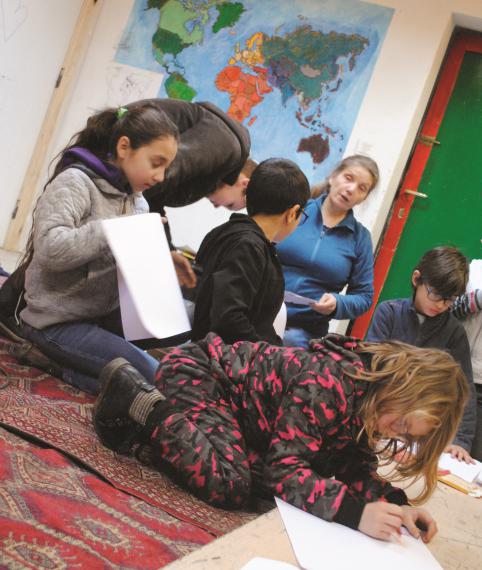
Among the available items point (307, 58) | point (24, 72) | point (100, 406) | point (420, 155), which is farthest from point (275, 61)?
point (100, 406)

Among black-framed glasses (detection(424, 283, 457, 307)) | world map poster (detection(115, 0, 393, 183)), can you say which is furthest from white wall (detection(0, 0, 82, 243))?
black-framed glasses (detection(424, 283, 457, 307))

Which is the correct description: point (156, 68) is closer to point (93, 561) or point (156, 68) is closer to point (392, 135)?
point (392, 135)

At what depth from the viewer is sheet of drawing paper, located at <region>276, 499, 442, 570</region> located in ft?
4.06

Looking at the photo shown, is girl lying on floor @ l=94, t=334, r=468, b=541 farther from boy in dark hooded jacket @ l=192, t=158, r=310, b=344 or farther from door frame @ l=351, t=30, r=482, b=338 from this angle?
door frame @ l=351, t=30, r=482, b=338

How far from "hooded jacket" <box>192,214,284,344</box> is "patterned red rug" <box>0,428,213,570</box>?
662 millimetres

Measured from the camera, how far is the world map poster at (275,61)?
4.34m

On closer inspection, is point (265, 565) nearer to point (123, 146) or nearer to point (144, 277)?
point (144, 277)

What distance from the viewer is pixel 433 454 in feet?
5.17

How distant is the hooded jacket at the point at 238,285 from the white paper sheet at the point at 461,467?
0.80 metres

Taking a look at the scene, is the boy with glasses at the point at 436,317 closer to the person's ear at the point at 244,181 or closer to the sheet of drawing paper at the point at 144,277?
the person's ear at the point at 244,181

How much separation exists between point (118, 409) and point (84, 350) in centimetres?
51

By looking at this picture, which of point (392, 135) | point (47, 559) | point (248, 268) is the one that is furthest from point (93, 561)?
point (392, 135)

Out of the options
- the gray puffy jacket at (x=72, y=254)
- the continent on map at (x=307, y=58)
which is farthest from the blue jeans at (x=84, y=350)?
the continent on map at (x=307, y=58)

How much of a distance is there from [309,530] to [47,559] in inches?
21.0
